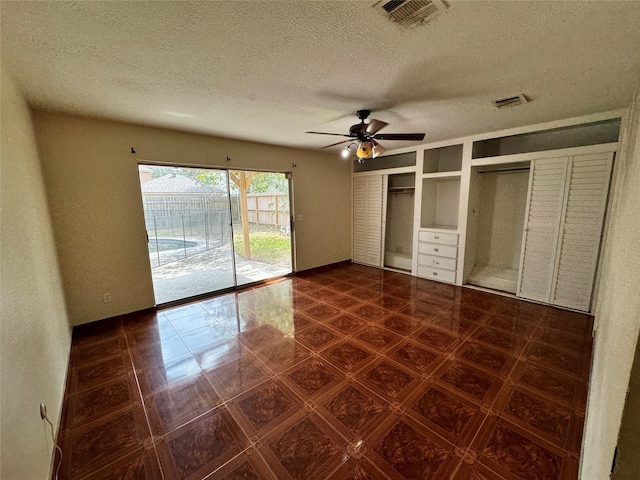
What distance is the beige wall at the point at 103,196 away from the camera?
2.73 meters

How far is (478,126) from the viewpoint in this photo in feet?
10.9

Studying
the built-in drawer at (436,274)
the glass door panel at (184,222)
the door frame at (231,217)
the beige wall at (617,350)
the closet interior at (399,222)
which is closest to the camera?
the beige wall at (617,350)

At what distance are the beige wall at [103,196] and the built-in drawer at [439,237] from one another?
333 cm

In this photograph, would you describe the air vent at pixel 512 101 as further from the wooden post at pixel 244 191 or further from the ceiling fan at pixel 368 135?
the wooden post at pixel 244 191

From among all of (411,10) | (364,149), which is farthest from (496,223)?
→ (411,10)

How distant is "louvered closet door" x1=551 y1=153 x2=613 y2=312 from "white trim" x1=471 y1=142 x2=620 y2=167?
57 mm

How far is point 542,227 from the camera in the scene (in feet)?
10.9

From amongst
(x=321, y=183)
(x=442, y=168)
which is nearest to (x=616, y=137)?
(x=442, y=168)

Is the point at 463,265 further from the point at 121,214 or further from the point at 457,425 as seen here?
the point at 121,214

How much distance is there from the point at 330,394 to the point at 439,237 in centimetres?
325

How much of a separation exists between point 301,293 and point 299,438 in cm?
245

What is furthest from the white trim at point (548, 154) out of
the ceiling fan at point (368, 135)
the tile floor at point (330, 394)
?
the tile floor at point (330, 394)

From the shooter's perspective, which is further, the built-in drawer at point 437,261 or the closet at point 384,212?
the closet at point 384,212

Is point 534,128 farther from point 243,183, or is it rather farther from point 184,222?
point 184,222
